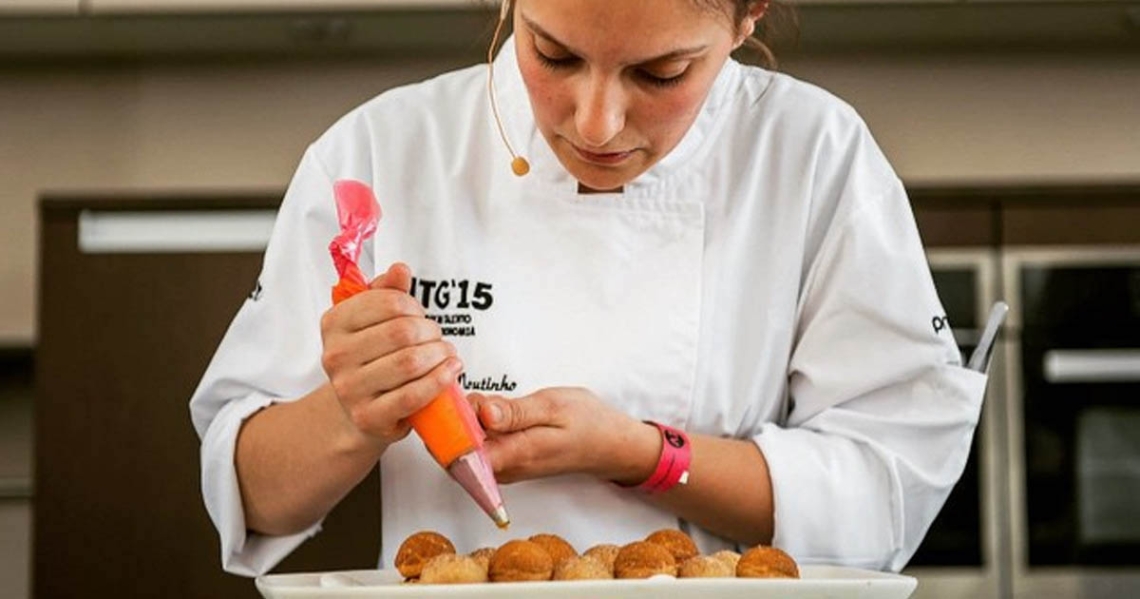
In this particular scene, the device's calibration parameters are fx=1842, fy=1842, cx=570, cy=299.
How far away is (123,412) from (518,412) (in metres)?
1.75

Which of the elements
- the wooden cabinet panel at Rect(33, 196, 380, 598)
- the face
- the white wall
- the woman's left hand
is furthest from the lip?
the white wall

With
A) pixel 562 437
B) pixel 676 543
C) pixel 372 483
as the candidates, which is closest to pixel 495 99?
pixel 562 437

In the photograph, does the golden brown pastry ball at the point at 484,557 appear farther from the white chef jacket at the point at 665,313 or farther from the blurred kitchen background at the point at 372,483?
Answer: the blurred kitchen background at the point at 372,483

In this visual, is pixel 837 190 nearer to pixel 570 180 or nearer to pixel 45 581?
pixel 570 180

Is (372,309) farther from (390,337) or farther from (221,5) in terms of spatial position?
(221,5)

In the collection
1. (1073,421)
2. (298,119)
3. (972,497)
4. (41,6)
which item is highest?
(41,6)

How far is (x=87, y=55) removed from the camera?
9.98 ft

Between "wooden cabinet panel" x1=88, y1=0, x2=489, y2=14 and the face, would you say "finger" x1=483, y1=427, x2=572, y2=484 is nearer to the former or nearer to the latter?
the face

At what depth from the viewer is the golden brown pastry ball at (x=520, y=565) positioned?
0.81m

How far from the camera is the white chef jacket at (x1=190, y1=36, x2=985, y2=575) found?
1062 mm

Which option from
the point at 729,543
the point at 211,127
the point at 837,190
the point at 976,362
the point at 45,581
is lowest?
the point at 45,581

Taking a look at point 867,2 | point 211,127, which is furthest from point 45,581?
point 867,2

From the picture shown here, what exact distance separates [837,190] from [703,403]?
156mm

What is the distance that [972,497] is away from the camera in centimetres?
255
